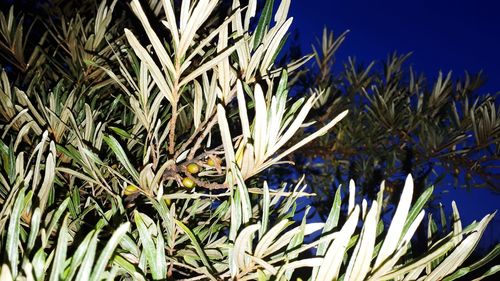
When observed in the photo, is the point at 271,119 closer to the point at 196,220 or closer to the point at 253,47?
the point at 253,47

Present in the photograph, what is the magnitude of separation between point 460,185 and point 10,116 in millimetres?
1052

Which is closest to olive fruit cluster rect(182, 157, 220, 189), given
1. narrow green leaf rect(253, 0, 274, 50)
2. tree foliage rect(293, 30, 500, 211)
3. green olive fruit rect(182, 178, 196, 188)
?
green olive fruit rect(182, 178, 196, 188)

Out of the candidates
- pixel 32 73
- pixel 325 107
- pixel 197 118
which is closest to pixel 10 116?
pixel 32 73

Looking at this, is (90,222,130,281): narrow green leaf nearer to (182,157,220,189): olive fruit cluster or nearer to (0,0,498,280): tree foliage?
(0,0,498,280): tree foliage

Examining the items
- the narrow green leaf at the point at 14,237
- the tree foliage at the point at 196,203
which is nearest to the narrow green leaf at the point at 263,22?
the tree foliage at the point at 196,203

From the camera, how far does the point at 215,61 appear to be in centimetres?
36

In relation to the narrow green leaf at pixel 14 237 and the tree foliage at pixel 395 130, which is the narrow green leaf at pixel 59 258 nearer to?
the narrow green leaf at pixel 14 237

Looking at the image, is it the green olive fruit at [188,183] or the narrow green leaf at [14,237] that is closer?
the narrow green leaf at [14,237]

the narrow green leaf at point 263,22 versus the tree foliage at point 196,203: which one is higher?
the narrow green leaf at point 263,22

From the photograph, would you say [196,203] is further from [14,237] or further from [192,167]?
[14,237]

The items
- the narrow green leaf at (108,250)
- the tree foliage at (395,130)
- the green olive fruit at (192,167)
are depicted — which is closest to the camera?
the narrow green leaf at (108,250)

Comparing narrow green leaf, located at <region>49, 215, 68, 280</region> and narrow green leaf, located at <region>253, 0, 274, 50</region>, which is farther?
narrow green leaf, located at <region>253, 0, 274, 50</region>

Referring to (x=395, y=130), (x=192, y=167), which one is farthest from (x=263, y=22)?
(x=395, y=130)

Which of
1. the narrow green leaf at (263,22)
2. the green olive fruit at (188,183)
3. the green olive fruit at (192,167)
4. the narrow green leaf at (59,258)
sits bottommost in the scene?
the narrow green leaf at (59,258)
